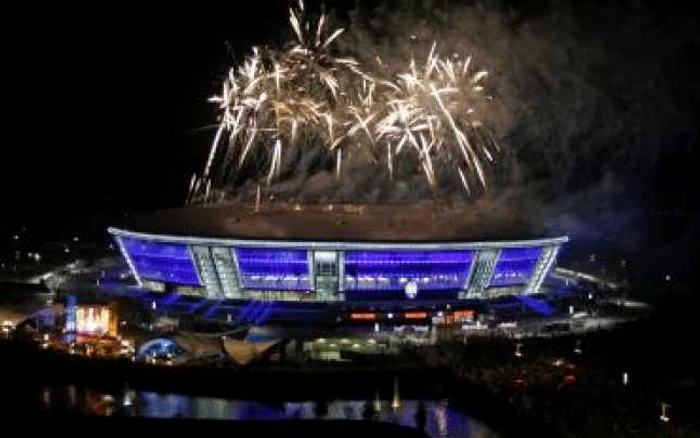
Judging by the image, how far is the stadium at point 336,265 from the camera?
38562 mm

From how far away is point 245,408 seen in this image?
26.7 meters

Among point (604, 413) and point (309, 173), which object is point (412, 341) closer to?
point (604, 413)

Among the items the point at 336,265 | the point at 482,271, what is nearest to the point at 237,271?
the point at 336,265

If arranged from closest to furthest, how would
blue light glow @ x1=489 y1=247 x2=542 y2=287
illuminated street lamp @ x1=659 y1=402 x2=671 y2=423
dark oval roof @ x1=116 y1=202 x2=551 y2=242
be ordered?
illuminated street lamp @ x1=659 y1=402 x2=671 y2=423, dark oval roof @ x1=116 y1=202 x2=551 y2=242, blue light glow @ x1=489 y1=247 x2=542 y2=287

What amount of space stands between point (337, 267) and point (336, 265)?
11cm

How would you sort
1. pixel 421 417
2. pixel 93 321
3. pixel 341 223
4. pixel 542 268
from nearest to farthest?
pixel 421 417, pixel 93 321, pixel 341 223, pixel 542 268

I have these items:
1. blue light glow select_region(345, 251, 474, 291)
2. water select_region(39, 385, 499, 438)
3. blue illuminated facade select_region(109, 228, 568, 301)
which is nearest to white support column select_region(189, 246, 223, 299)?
blue illuminated facade select_region(109, 228, 568, 301)

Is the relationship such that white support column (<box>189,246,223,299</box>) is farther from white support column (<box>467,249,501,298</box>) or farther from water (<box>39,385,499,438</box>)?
water (<box>39,385,499,438</box>)

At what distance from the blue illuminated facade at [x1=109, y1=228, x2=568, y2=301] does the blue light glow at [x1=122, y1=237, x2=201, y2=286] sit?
6cm

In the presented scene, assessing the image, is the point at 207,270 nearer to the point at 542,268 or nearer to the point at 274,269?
the point at 274,269

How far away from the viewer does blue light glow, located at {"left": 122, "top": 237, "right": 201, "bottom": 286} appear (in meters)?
40.8

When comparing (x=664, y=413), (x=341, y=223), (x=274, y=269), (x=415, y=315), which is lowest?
(x=664, y=413)

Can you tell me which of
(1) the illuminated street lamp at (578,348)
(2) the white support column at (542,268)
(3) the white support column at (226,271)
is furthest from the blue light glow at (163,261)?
(1) the illuminated street lamp at (578,348)

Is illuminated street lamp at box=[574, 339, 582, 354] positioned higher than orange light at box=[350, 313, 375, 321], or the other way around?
orange light at box=[350, 313, 375, 321]
